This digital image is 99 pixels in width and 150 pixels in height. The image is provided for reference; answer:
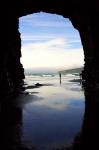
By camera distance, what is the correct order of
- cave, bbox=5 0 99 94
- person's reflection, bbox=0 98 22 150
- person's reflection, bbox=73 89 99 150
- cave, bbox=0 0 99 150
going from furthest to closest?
cave, bbox=5 0 99 94 → cave, bbox=0 0 99 150 → person's reflection, bbox=0 98 22 150 → person's reflection, bbox=73 89 99 150

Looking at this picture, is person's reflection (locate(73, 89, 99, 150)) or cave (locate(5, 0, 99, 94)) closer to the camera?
person's reflection (locate(73, 89, 99, 150))

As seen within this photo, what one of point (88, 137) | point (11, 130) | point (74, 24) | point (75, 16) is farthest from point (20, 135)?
point (74, 24)

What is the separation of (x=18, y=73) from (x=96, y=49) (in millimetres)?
15178

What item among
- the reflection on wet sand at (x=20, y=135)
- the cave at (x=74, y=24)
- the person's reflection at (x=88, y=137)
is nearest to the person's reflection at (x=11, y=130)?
the reflection on wet sand at (x=20, y=135)

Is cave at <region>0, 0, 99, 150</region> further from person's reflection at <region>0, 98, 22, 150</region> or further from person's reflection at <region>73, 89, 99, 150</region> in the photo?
person's reflection at <region>73, 89, 99, 150</region>

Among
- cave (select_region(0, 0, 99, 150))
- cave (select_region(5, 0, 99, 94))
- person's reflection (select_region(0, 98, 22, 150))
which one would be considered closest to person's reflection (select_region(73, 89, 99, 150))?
person's reflection (select_region(0, 98, 22, 150))

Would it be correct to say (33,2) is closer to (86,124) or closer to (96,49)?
(96,49)

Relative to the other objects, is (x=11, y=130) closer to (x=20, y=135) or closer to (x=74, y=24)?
(x=20, y=135)

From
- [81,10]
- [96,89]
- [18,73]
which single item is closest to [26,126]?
[96,89]

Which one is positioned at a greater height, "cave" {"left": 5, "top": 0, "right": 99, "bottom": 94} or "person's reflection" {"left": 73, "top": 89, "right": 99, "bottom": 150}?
"cave" {"left": 5, "top": 0, "right": 99, "bottom": 94}

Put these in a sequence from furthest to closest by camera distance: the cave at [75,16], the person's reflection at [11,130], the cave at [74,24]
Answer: the cave at [75,16], the cave at [74,24], the person's reflection at [11,130]

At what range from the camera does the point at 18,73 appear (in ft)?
150

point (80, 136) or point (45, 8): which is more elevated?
point (45, 8)

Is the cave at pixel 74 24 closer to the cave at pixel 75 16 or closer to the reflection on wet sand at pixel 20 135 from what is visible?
the cave at pixel 75 16
